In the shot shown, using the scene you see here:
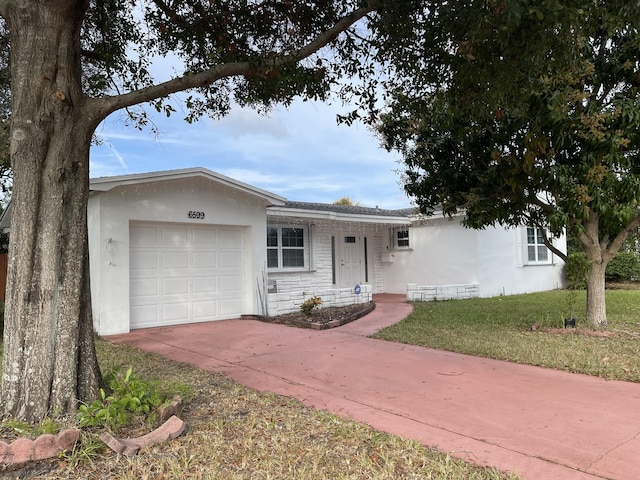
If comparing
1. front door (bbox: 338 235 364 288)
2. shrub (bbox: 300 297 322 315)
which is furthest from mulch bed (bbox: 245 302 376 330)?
front door (bbox: 338 235 364 288)

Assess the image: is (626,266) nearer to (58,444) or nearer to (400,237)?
(400,237)

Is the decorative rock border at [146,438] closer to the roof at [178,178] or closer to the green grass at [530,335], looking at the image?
the green grass at [530,335]

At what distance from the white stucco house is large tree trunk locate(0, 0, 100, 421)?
498 centimetres

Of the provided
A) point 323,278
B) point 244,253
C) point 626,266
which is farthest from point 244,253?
point 626,266

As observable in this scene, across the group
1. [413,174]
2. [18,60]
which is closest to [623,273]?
[413,174]

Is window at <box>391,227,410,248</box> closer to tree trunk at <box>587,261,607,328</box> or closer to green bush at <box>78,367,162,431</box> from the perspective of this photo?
tree trunk at <box>587,261,607,328</box>

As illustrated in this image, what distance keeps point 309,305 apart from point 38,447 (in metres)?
8.17

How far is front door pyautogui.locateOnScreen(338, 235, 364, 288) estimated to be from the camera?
16656 mm

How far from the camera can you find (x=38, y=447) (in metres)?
3.53


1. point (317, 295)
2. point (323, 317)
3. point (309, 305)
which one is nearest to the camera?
point (323, 317)

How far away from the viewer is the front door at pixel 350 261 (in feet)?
54.6

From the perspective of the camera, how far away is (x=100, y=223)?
9.26 m

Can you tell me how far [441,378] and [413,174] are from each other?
5.10 m

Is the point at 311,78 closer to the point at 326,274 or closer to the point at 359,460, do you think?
the point at 359,460
